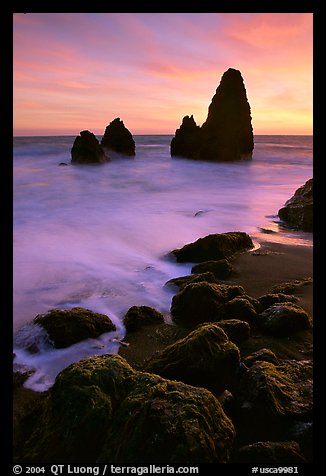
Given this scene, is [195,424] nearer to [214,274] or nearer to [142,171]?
[214,274]

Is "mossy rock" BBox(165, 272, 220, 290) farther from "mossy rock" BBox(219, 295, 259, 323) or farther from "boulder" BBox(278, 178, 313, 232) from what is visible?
"boulder" BBox(278, 178, 313, 232)

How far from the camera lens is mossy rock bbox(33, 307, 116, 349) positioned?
383 cm

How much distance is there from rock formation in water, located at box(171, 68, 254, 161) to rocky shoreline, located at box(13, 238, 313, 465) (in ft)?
101

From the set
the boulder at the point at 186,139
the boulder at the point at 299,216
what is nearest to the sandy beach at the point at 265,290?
the boulder at the point at 299,216

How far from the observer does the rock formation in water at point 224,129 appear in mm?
33344

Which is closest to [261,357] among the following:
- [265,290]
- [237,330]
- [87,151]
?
[237,330]

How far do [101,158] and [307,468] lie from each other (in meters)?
28.3

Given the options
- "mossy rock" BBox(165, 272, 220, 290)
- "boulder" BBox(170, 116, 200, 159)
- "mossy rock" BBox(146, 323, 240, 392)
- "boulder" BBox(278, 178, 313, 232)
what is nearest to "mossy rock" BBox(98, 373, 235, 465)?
"mossy rock" BBox(146, 323, 240, 392)

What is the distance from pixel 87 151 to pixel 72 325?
26.3 meters

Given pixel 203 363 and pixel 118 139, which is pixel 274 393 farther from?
pixel 118 139

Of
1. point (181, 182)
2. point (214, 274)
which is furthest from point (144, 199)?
point (214, 274)

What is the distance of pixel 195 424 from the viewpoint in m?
2.22

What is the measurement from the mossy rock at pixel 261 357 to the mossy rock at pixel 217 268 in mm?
2280

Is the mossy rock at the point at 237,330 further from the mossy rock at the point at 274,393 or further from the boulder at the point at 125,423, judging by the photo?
the boulder at the point at 125,423
